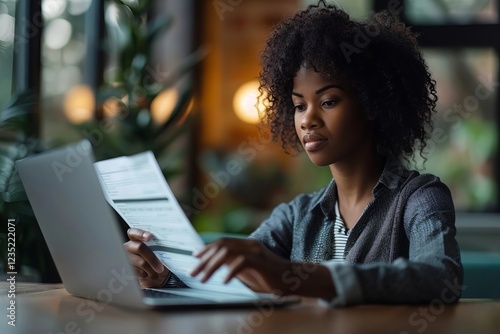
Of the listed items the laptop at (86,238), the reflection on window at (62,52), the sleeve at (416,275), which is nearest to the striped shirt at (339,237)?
the sleeve at (416,275)

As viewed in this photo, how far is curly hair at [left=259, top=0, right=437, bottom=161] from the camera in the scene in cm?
170

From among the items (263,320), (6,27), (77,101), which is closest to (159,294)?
(263,320)

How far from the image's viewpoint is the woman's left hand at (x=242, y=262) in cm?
114

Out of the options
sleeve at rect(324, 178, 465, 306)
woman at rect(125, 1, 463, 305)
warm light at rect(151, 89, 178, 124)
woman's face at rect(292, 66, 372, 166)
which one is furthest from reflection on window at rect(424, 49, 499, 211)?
sleeve at rect(324, 178, 465, 306)

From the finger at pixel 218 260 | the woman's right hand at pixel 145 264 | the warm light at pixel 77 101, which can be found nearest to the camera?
the finger at pixel 218 260

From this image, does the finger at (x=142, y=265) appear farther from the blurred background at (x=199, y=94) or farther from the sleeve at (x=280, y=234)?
the blurred background at (x=199, y=94)

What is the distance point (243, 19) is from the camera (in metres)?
6.45

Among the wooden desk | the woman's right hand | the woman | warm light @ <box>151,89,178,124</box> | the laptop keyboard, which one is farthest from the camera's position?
warm light @ <box>151,89,178,124</box>

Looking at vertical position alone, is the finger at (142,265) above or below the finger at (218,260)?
below

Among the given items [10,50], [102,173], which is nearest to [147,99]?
[10,50]

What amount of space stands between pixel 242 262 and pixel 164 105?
223 inches

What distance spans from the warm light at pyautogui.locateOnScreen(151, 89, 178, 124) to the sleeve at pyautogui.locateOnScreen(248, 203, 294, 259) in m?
1.81

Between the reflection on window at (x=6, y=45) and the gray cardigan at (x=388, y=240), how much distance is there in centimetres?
142

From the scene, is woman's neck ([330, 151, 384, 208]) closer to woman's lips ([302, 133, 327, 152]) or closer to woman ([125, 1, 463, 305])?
woman ([125, 1, 463, 305])
